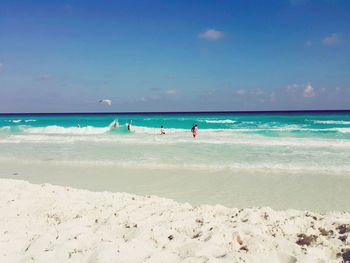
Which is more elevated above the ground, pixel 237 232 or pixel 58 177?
pixel 237 232

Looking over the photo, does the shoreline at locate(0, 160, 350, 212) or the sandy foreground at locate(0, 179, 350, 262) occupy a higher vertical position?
the sandy foreground at locate(0, 179, 350, 262)

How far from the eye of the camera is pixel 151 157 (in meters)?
17.8

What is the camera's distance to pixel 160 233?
4.97 metres

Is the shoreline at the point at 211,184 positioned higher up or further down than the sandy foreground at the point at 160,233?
further down

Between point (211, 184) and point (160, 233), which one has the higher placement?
point (160, 233)

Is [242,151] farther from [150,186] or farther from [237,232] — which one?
[237,232]

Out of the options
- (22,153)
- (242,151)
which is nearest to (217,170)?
(242,151)

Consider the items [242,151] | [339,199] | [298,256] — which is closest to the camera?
[298,256]

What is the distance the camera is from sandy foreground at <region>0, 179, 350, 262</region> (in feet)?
14.1

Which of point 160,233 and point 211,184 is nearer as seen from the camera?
point 160,233

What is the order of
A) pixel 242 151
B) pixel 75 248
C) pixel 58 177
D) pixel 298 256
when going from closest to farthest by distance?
pixel 298 256
pixel 75 248
pixel 58 177
pixel 242 151

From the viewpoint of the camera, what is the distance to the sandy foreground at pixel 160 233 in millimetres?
4305

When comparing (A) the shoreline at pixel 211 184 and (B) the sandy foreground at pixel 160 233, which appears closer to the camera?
(B) the sandy foreground at pixel 160 233

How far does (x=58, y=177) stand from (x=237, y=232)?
9215 mm
